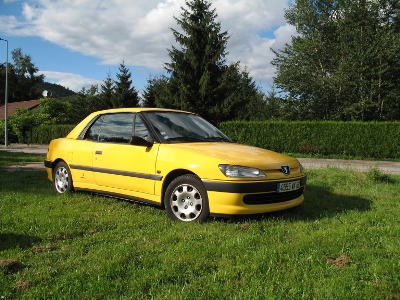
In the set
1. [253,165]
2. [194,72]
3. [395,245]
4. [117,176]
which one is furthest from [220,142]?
[194,72]

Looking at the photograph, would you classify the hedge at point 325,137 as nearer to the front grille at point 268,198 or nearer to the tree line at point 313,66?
the tree line at point 313,66

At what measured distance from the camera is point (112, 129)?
587 centimetres

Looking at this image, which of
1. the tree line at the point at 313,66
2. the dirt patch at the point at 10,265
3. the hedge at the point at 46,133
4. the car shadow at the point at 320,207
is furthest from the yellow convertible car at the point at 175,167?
the hedge at the point at 46,133

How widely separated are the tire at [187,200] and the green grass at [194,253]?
0.18 metres

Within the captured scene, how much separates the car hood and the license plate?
24 centimetres

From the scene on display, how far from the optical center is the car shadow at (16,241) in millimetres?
3600

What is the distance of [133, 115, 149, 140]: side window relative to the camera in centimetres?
534

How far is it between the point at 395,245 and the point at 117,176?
3.64 m

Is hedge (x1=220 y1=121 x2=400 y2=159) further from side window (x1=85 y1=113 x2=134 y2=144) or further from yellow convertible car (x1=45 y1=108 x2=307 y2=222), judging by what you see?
yellow convertible car (x1=45 y1=108 x2=307 y2=222)

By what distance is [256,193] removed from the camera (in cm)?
446

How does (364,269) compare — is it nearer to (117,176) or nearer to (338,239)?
(338,239)

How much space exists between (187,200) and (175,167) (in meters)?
0.45

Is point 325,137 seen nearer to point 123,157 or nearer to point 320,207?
point 320,207

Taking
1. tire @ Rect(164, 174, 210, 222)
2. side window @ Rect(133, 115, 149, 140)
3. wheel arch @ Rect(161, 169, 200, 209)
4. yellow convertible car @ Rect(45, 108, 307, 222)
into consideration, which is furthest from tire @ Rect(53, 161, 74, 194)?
tire @ Rect(164, 174, 210, 222)
